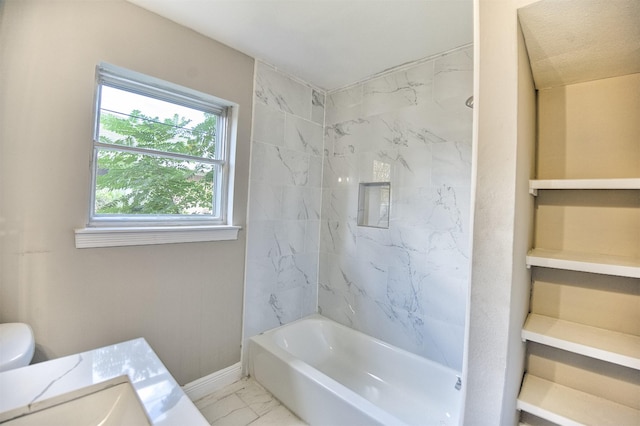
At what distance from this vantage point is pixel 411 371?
6.77ft

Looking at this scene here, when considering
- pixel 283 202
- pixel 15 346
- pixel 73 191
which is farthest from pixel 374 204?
pixel 15 346

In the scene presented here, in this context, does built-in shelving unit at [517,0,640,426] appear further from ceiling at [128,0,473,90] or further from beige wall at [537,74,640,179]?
ceiling at [128,0,473,90]

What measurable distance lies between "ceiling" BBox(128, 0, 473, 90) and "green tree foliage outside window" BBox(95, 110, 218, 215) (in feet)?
2.00

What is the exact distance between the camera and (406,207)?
2158mm

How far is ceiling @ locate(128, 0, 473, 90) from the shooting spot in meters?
1.57

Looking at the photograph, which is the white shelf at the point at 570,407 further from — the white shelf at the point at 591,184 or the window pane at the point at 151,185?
the window pane at the point at 151,185

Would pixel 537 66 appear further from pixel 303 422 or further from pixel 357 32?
pixel 303 422

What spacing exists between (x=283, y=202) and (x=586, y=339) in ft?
6.55

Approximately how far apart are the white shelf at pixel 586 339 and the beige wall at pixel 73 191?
73.9 inches

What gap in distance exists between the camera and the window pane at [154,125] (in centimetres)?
165

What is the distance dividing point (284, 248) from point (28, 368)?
164 centimetres

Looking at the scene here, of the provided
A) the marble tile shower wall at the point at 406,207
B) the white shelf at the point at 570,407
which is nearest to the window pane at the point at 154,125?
the marble tile shower wall at the point at 406,207

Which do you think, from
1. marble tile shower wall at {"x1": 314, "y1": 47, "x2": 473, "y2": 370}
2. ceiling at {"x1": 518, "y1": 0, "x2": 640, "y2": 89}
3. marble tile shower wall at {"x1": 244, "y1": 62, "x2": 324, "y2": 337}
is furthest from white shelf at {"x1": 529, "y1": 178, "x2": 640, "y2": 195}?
marble tile shower wall at {"x1": 244, "y1": 62, "x2": 324, "y2": 337}

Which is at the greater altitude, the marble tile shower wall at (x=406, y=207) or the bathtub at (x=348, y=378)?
the marble tile shower wall at (x=406, y=207)
